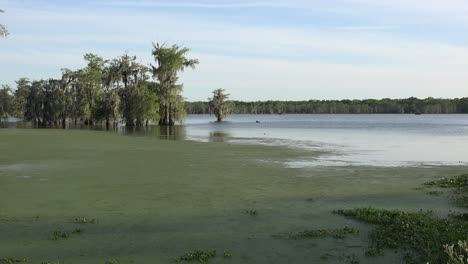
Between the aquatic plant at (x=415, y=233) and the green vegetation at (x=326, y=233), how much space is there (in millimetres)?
439

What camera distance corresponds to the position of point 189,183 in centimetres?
1374

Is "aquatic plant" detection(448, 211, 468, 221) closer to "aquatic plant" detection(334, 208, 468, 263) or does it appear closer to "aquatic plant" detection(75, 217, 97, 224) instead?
"aquatic plant" detection(334, 208, 468, 263)

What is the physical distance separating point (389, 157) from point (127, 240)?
56.8 feet

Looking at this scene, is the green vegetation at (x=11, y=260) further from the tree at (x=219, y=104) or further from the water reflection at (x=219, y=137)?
the tree at (x=219, y=104)

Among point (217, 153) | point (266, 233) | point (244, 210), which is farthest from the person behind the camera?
point (217, 153)

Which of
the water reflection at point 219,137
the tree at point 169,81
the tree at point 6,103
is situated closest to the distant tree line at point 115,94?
the tree at point 169,81

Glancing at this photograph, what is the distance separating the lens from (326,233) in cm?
812

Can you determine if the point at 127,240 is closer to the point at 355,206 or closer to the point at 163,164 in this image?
the point at 355,206

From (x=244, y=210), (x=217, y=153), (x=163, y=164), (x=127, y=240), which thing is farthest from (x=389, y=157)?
(x=127, y=240)

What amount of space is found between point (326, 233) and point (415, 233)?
1.56 meters

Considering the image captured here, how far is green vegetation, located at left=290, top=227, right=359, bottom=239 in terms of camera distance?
Answer: 314 inches

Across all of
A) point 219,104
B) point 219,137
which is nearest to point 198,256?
point 219,137

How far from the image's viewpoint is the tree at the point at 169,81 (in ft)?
204

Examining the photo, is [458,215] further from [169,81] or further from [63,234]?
[169,81]
